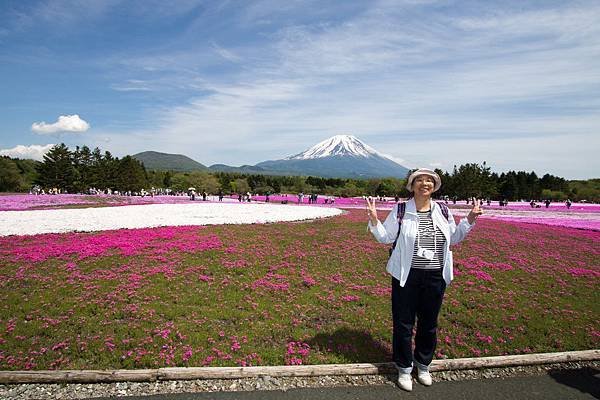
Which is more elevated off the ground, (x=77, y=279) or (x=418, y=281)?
(x=418, y=281)

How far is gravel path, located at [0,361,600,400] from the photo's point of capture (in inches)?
229

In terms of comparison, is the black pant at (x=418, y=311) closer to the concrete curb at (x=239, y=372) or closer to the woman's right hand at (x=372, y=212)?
the concrete curb at (x=239, y=372)

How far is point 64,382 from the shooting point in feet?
19.9

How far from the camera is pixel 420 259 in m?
5.78

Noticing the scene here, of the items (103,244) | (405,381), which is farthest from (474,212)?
(103,244)

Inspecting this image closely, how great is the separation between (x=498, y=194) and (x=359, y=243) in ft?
335

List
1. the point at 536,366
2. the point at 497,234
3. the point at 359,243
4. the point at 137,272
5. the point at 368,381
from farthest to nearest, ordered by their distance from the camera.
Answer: the point at 497,234, the point at 359,243, the point at 137,272, the point at 536,366, the point at 368,381

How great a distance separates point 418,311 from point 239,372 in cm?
340

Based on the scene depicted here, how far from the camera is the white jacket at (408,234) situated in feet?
18.9

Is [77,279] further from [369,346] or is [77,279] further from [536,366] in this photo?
[536,366]

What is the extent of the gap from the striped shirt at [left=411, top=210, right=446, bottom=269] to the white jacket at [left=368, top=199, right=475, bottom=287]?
0.07m

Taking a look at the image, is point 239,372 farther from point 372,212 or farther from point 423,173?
point 423,173

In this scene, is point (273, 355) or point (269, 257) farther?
point (269, 257)

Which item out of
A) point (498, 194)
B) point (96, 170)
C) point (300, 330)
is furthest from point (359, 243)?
point (498, 194)
